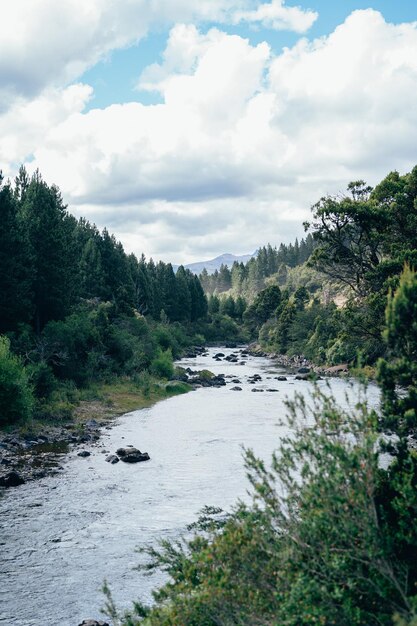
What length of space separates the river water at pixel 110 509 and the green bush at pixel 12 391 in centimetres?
596

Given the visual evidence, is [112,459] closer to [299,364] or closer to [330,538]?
[330,538]

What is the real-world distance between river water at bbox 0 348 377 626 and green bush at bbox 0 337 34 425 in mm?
5962

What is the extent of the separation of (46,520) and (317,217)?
21.9 metres

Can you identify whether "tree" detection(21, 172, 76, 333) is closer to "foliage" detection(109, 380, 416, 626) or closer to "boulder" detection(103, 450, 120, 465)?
"boulder" detection(103, 450, 120, 465)

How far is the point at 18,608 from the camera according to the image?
1564 cm

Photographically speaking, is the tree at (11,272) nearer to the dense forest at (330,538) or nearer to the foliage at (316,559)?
the dense forest at (330,538)

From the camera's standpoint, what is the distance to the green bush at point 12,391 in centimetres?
3591

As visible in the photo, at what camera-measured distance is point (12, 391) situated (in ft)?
121

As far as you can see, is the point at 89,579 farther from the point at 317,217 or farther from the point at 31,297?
the point at 31,297

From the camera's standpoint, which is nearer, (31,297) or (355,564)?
(355,564)

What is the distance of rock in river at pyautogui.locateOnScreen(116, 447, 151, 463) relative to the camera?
106 ft

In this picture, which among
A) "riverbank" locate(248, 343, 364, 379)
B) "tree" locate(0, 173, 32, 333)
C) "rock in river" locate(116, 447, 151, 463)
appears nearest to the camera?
"rock in river" locate(116, 447, 151, 463)

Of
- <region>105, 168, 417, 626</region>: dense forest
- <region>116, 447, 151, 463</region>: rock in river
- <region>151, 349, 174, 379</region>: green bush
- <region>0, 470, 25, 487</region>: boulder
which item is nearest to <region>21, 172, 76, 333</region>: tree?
<region>151, 349, 174, 379</region>: green bush

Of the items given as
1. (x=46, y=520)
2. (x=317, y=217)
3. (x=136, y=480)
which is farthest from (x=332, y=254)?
(x=46, y=520)
